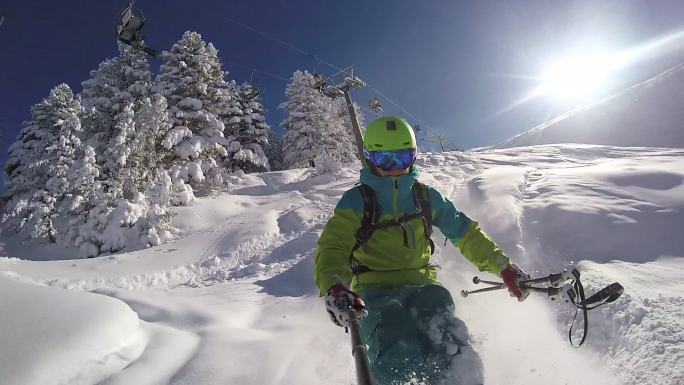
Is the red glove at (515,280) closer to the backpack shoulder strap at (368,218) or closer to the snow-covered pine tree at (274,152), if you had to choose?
the backpack shoulder strap at (368,218)

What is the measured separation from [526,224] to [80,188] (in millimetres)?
19473

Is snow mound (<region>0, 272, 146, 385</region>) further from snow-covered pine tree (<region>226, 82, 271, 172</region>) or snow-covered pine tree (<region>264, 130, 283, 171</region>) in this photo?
snow-covered pine tree (<region>264, 130, 283, 171</region>)

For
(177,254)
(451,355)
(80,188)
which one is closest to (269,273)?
(177,254)

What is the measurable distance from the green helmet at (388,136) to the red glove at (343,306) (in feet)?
5.48

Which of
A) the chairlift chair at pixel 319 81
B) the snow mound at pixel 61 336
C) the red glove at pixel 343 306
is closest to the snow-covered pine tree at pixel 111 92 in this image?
the chairlift chair at pixel 319 81

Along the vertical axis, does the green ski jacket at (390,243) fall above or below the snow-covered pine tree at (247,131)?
below

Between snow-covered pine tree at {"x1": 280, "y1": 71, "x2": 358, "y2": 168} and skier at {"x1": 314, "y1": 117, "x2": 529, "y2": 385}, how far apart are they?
31513 mm

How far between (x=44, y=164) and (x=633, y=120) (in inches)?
4615

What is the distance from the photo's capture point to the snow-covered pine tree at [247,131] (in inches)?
1180

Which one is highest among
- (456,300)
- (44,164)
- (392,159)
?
(44,164)

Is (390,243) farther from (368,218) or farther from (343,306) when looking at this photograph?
(343,306)

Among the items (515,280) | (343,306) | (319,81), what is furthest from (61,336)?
(319,81)

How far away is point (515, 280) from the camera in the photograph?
11.3 ft

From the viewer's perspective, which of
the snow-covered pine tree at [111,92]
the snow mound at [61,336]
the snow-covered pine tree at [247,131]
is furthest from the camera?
the snow-covered pine tree at [247,131]
